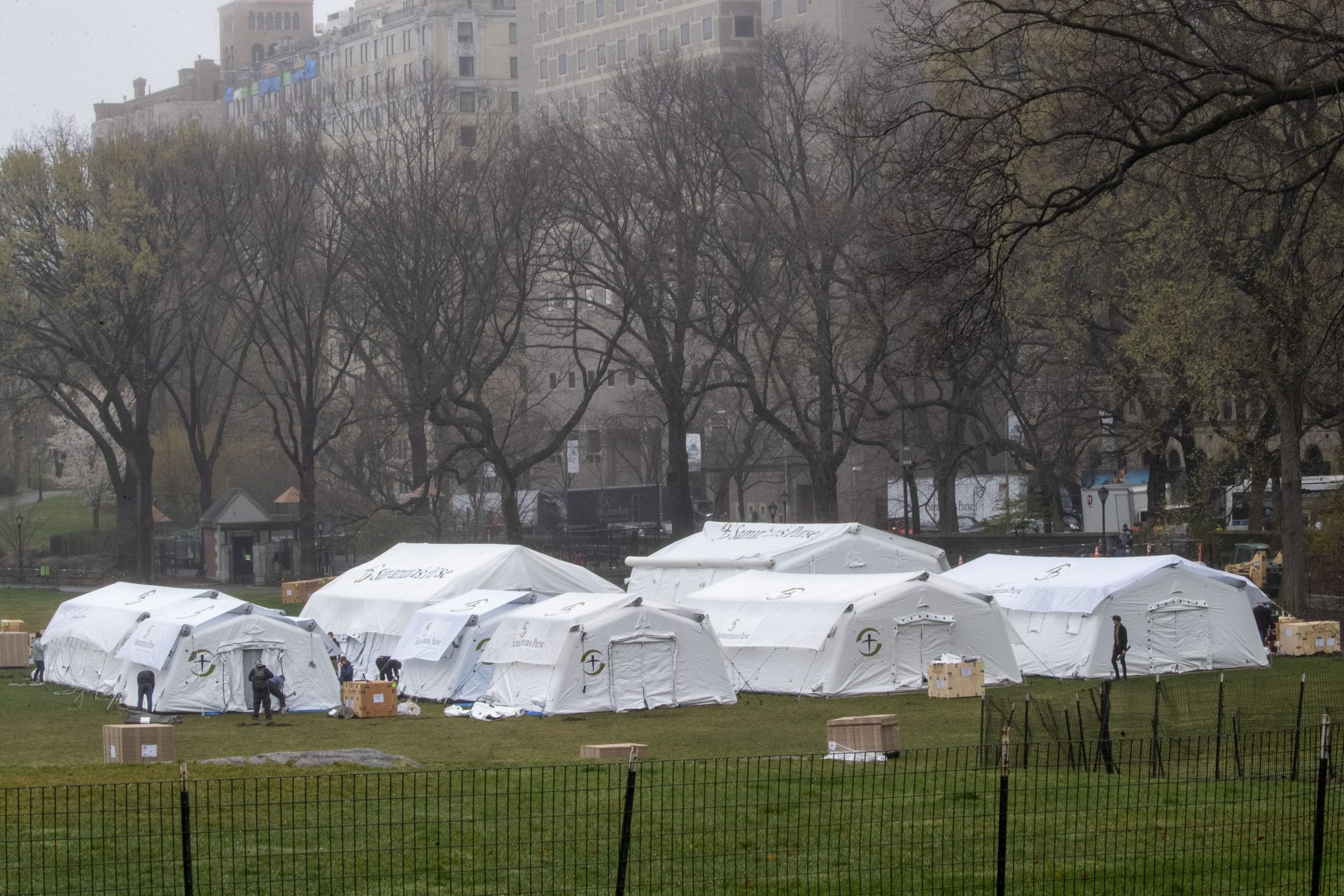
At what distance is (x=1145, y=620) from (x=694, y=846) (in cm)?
2627

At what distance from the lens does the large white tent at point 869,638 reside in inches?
1286

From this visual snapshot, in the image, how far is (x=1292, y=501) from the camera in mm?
36688

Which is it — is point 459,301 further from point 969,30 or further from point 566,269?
point 969,30

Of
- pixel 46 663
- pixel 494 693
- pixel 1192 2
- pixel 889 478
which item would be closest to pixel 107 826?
pixel 1192 2

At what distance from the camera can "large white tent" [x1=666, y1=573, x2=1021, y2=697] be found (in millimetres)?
32656

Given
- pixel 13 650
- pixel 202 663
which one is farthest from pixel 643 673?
pixel 13 650

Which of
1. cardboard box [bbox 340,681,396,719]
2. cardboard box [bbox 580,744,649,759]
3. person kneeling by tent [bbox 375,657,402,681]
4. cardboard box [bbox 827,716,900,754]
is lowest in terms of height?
cardboard box [bbox 340,681,396,719]

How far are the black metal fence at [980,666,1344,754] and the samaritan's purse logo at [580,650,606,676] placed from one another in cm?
777

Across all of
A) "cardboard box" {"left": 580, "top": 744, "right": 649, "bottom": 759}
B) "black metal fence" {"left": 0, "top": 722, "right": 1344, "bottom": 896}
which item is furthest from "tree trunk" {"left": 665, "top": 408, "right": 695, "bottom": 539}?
"black metal fence" {"left": 0, "top": 722, "right": 1344, "bottom": 896}

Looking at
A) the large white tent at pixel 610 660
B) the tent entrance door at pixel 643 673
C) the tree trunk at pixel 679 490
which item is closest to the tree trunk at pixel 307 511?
the tree trunk at pixel 679 490

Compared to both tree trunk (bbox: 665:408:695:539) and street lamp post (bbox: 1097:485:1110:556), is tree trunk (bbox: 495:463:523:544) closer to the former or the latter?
tree trunk (bbox: 665:408:695:539)

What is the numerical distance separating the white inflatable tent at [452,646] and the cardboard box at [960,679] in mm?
9388

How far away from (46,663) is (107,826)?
1154 inches

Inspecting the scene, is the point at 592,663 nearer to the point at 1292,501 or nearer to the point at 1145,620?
the point at 1145,620
